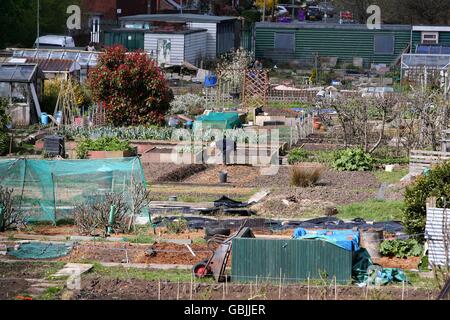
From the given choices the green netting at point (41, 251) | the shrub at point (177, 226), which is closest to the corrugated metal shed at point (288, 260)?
the green netting at point (41, 251)

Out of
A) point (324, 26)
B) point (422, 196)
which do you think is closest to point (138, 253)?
point (422, 196)

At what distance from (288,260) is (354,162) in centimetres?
1337

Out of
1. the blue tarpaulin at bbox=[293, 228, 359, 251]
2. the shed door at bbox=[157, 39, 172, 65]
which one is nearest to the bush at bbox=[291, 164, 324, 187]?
the blue tarpaulin at bbox=[293, 228, 359, 251]

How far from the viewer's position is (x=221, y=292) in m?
16.0

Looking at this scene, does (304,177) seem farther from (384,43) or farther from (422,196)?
(384,43)

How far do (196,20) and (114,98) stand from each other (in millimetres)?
26621

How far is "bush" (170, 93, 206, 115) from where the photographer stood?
134 feet

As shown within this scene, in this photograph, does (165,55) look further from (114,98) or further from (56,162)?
(56,162)

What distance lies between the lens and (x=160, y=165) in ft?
100

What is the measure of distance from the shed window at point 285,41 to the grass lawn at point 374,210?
1506 inches

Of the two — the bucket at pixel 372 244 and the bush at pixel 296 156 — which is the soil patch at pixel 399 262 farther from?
the bush at pixel 296 156

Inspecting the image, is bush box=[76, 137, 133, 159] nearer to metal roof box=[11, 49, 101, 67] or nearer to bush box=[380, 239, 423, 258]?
bush box=[380, 239, 423, 258]

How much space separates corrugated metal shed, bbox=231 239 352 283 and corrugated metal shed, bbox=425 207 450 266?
163 centimetres
